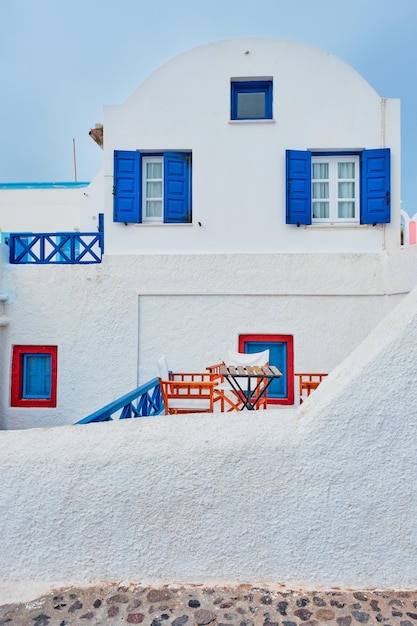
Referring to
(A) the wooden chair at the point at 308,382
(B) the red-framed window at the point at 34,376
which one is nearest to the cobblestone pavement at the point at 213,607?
(A) the wooden chair at the point at 308,382

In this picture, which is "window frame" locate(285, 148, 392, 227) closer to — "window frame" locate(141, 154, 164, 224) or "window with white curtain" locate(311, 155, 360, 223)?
"window with white curtain" locate(311, 155, 360, 223)

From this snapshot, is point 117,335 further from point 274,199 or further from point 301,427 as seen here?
point 301,427

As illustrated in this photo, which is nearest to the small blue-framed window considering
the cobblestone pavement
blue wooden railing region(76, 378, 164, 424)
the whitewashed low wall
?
blue wooden railing region(76, 378, 164, 424)

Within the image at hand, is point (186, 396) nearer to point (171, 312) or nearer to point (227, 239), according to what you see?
point (171, 312)

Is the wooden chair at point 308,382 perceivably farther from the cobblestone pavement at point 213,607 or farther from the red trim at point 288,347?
the cobblestone pavement at point 213,607

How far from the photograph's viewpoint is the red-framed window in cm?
756

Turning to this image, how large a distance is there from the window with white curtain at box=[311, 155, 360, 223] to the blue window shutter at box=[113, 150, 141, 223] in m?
3.47

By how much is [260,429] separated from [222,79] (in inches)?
281

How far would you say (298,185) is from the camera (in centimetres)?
746

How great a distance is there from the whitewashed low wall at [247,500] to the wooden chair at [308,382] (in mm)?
3566

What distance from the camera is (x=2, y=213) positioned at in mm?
15297

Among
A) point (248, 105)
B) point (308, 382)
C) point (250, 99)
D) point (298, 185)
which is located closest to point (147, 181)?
point (248, 105)

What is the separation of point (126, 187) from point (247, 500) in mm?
6378

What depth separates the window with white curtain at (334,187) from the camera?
25.4 ft
